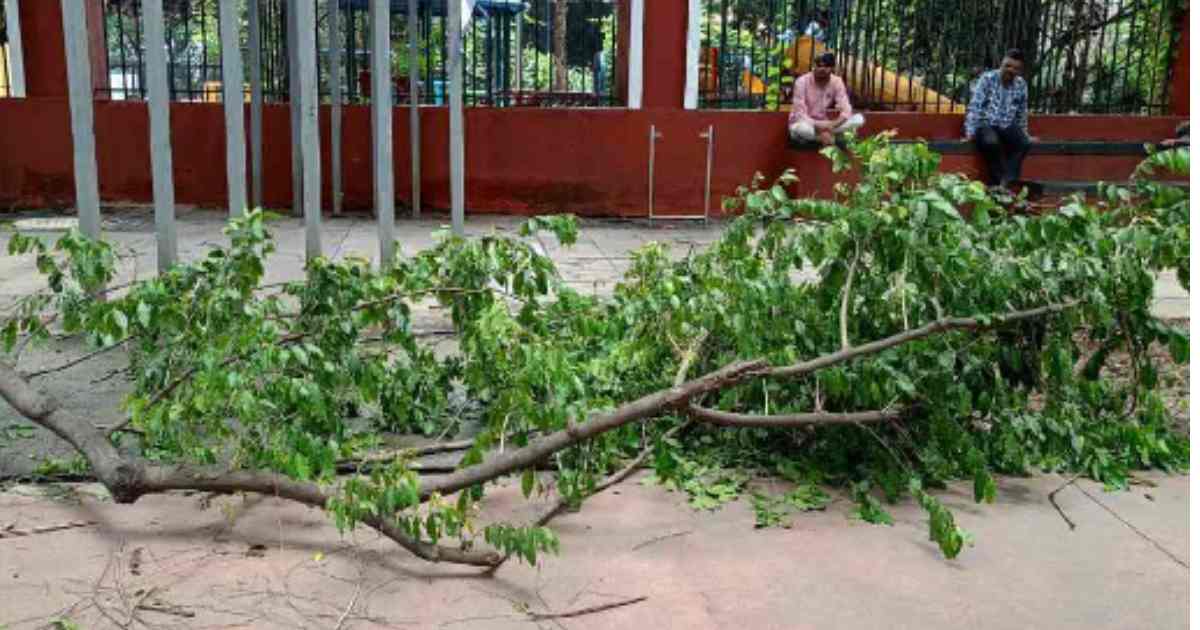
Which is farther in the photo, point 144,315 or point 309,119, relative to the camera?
point 309,119

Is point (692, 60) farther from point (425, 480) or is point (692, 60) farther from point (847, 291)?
point (425, 480)

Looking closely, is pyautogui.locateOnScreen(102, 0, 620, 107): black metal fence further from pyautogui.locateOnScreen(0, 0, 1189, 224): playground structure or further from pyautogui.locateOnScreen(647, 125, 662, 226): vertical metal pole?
pyautogui.locateOnScreen(647, 125, 662, 226): vertical metal pole

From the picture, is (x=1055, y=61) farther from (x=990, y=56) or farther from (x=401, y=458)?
(x=401, y=458)

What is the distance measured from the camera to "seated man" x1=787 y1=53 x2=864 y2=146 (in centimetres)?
1102

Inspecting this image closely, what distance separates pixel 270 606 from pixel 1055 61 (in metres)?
10.9

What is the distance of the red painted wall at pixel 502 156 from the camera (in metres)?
11.2

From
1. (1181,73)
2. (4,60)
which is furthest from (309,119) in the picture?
(1181,73)

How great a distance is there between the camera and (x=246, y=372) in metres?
3.67

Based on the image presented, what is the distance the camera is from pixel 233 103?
6406 millimetres

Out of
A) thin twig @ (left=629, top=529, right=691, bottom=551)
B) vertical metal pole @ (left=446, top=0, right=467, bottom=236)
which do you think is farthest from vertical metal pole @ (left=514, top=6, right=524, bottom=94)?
thin twig @ (left=629, top=529, right=691, bottom=551)

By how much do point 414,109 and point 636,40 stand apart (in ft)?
7.25

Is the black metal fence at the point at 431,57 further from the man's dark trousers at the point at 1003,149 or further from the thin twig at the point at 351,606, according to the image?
the thin twig at the point at 351,606

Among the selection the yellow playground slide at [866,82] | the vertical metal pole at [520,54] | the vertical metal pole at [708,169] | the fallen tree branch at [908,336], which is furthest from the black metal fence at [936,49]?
the fallen tree branch at [908,336]

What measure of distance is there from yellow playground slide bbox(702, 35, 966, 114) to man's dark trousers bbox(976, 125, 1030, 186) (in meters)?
0.80
